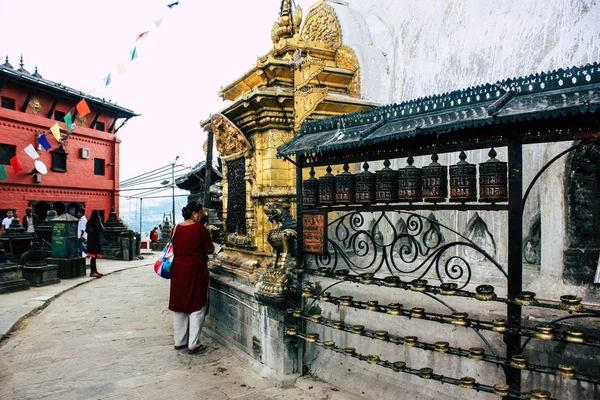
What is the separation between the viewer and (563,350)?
321 cm

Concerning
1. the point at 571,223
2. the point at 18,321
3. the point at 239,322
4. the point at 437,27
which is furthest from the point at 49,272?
the point at 571,223

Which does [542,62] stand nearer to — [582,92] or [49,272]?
[582,92]

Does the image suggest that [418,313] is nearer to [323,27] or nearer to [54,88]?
[323,27]

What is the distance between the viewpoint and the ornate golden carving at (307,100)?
18.5 ft

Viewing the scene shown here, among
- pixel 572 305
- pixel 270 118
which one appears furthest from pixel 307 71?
pixel 572 305

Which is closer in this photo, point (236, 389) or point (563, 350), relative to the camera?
point (563, 350)

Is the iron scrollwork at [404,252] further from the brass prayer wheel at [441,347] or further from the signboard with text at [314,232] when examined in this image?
the brass prayer wheel at [441,347]

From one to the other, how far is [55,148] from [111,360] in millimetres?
21879

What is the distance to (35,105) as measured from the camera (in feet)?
74.3

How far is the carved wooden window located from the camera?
21.5 feet

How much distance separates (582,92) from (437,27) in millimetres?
4468

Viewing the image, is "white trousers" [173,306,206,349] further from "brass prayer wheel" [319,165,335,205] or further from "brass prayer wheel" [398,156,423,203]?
"brass prayer wheel" [398,156,423,203]

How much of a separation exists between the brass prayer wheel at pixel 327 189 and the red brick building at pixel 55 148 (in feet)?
71.0

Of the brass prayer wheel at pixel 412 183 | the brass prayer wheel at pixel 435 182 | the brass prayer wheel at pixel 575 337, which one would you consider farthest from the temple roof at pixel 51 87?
the brass prayer wheel at pixel 575 337
